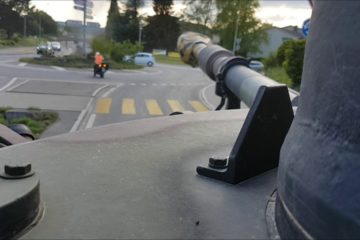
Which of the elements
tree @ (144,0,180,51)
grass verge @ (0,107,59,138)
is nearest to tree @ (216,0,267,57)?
tree @ (144,0,180,51)

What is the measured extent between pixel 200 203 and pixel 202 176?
0.95ft

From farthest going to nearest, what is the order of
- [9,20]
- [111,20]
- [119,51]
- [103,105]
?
1. [111,20]
2. [119,51]
3. [103,105]
4. [9,20]

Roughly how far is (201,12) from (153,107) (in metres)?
47.8

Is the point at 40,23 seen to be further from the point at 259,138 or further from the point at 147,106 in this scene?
the point at 147,106

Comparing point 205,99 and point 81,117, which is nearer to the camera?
point 81,117

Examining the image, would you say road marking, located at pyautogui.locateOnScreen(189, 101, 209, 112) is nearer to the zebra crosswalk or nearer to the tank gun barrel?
the zebra crosswalk

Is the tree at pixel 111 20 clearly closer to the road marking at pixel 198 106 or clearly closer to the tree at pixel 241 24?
the road marking at pixel 198 106

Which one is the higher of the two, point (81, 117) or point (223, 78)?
point (223, 78)

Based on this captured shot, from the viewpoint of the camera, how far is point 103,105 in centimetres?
1789

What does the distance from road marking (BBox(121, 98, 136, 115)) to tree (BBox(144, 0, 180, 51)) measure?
162 feet

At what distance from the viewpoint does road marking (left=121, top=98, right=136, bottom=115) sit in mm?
16984

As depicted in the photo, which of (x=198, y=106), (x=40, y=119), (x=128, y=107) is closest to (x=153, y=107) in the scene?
(x=128, y=107)

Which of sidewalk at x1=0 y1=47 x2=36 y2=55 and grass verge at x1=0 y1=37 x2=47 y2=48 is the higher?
grass verge at x1=0 y1=37 x2=47 y2=48

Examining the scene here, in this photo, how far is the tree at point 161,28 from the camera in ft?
228
